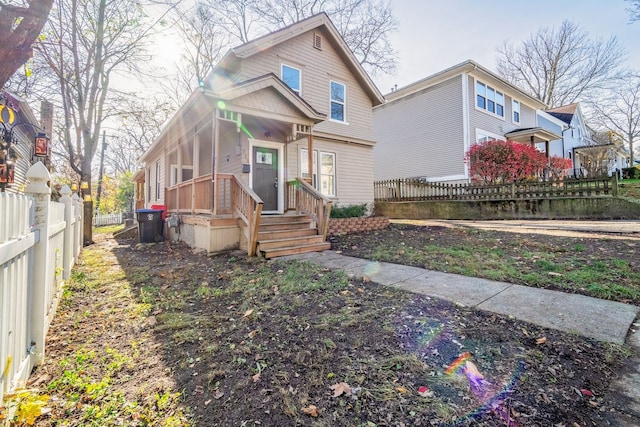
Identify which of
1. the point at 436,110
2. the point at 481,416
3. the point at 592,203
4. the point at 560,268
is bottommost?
the point at 481,416

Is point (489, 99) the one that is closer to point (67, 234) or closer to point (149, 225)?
point (149, 225)

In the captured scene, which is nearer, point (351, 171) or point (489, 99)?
point (351, 171)

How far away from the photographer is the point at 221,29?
1920cm

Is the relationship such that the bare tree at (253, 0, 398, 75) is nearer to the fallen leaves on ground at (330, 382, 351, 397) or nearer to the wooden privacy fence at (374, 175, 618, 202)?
the wooden privacy fence at (374, 175, 618, 202)

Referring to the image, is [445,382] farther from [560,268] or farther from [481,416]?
[560,268]

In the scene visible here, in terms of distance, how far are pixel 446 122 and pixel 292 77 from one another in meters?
9.29

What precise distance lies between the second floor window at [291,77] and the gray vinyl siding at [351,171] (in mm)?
1966

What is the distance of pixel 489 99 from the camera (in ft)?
54.1

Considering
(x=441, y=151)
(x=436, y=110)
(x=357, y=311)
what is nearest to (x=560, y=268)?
(x=357, y=311)

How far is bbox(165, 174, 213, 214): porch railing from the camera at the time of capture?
721 cm

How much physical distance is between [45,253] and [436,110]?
1719 centimetres

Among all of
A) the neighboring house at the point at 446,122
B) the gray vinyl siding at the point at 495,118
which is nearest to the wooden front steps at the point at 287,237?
the neighboring house at the point at 446,122

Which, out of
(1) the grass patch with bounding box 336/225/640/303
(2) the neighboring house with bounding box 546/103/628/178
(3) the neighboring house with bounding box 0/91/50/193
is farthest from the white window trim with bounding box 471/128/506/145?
(3) the neighboring house with bounding box 0/91/50/193

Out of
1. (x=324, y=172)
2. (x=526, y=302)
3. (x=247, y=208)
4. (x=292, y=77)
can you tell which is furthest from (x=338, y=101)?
(x=526, y=302)
